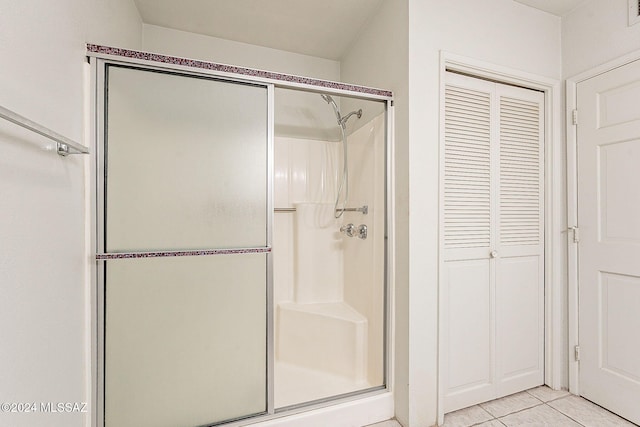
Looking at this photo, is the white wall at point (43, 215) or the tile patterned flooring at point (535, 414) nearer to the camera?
the white wall at point (43, 215)

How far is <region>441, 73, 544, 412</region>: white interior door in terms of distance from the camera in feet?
5.80

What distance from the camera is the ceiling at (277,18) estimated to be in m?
1.91

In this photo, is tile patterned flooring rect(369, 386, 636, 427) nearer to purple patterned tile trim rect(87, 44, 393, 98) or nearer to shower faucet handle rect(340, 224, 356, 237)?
shower faucet handle rect(340, 224, 356, 237)

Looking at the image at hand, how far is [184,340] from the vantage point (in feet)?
4.62

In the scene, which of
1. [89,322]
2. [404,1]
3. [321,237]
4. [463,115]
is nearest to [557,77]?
[463,115]

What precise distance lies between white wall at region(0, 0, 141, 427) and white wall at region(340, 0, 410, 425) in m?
1.51

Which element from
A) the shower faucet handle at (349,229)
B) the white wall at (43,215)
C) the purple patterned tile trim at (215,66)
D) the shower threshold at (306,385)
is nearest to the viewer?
the white wall at (43,215)

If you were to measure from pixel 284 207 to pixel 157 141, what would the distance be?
1215mm

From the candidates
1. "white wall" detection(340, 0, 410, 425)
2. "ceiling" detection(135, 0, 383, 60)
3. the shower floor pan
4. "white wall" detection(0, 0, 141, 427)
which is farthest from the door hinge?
"white wall" detection(0, 0, 141, 427)

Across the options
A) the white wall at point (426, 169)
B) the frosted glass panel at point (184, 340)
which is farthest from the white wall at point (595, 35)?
the frosted glass panel at point (184, 340)

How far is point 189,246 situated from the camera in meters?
1.41

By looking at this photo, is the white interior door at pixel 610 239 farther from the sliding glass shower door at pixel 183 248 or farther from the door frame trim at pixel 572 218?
the sliding glass shower door at pixel 183 248

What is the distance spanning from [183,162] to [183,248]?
0.41m

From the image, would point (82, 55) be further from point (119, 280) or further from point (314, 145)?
point (314, 145)
